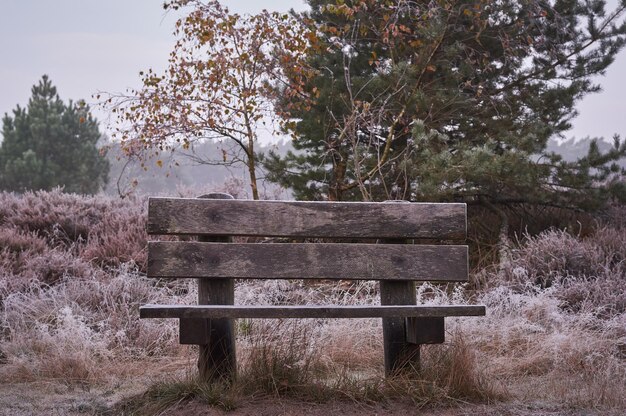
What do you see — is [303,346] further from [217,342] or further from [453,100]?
[453,100]

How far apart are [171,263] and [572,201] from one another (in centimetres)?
629

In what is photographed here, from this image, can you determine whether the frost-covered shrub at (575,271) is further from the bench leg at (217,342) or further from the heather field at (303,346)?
the bench leg at (217,342)

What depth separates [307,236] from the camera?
3.47 meters

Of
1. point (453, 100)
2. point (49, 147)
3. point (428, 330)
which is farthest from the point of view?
point (49, 147)

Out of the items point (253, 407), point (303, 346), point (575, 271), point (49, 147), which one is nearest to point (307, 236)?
point (303, 346)

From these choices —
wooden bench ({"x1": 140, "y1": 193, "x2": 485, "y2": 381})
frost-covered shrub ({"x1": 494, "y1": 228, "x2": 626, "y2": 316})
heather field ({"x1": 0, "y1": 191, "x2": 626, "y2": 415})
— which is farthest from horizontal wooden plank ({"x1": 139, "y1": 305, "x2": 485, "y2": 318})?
frost-covered shrub ({"x1": 494, "y1": 228, "x2": 626, "y2": 316})

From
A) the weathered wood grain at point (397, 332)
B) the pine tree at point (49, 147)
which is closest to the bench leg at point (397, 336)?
the weathered wood grain at point (397, 332)

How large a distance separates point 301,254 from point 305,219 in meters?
0.19

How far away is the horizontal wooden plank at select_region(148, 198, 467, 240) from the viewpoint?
11.2 feet

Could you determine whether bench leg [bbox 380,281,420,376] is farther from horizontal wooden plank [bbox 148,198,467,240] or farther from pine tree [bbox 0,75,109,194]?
pine tree [bbox 0,75,109,194]

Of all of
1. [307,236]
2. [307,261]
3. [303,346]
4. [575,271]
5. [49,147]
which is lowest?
[303,346]

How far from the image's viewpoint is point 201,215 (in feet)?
11.2

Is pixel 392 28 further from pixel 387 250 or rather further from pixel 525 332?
pixel 387 250

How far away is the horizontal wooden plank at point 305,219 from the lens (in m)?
3.41
